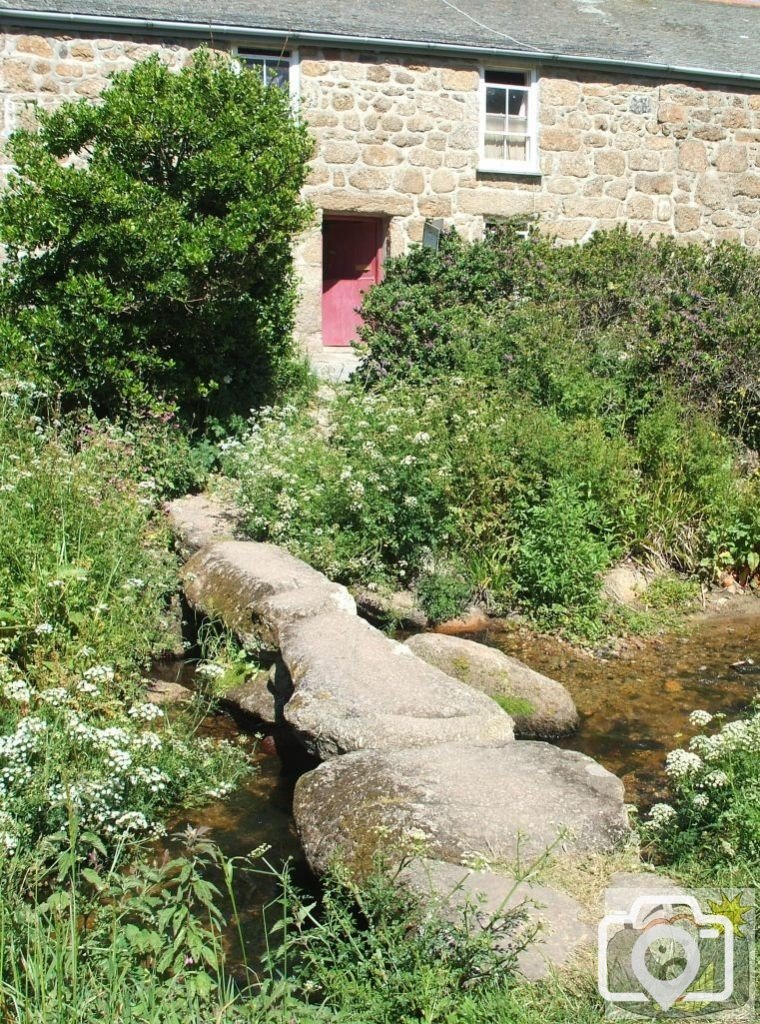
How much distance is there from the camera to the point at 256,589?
21.6 feet

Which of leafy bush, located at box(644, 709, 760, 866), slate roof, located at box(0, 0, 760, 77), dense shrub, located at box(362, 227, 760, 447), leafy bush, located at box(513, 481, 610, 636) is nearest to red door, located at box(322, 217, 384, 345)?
slate roof, located at box(0, 0, 760, 77)

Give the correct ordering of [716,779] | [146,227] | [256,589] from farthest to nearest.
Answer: [146,227], [256,589], [716,779]

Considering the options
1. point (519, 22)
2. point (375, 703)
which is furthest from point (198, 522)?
point (519, 22)

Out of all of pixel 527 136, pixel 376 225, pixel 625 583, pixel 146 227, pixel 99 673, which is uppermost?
pixel 527 136

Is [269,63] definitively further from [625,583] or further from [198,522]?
[625,583]

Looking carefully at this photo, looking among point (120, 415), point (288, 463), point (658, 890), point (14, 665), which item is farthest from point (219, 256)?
point (658, 890)

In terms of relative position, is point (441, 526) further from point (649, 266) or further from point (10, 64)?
point (10, 64)

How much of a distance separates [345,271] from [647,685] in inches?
379

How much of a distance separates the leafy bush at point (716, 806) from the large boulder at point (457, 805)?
0.21 m

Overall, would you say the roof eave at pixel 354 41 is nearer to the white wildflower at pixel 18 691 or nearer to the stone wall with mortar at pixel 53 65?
the stone wall with mortar at pixel 53 65

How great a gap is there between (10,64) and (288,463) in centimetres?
728

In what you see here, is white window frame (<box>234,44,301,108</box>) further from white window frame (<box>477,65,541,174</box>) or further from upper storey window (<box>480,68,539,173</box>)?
upper storey window (<box>480,68,539,173</box>)

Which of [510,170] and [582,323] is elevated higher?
[510,170]

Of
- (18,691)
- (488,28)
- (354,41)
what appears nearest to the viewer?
(18,691)
